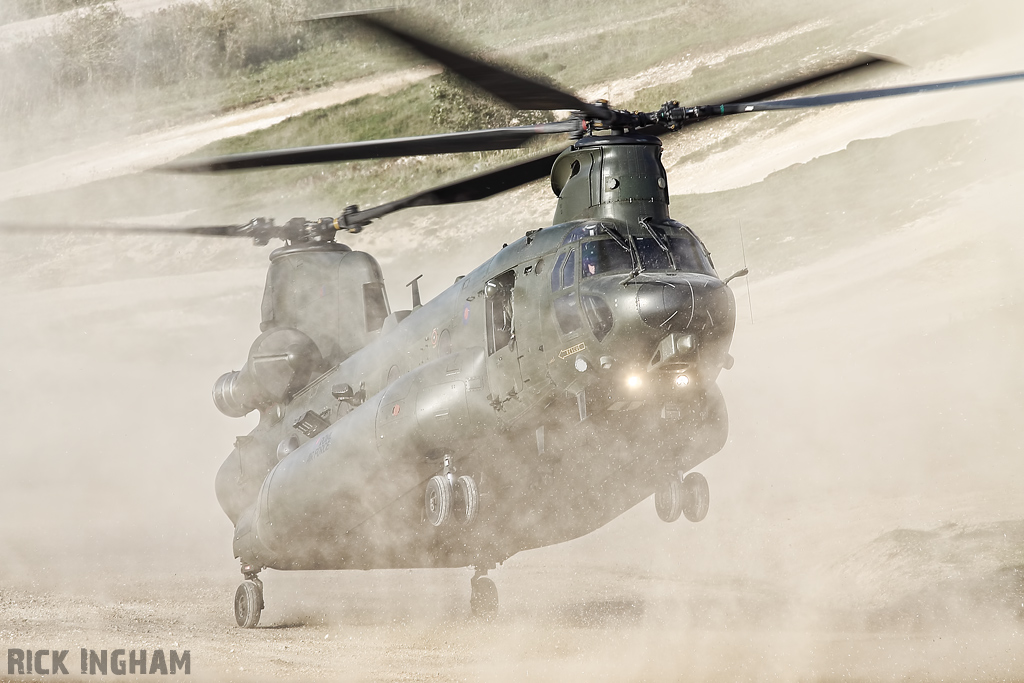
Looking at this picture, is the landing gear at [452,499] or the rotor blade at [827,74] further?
the landing gear at [452,499]

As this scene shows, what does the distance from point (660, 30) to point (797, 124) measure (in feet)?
44.2

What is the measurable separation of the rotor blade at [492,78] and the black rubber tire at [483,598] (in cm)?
615

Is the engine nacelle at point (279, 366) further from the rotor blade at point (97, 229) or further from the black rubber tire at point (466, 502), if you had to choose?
the black rubber tire at point (466, 502)

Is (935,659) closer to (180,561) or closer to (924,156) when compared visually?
(180,561)

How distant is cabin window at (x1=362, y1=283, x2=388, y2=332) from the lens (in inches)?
579

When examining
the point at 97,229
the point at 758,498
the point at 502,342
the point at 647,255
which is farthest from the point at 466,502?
the point at 758,498

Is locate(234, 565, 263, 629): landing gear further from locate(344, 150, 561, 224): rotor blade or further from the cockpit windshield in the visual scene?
the cockpit windshield

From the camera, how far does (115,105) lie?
186 ft

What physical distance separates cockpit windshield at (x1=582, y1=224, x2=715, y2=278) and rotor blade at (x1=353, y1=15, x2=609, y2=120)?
1.23 m

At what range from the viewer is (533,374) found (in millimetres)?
9336

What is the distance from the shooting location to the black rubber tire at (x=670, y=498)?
9953 mm

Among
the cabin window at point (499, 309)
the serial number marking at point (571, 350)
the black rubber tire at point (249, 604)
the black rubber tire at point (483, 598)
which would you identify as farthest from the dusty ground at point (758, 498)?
the serial number marking at point (571, 350)

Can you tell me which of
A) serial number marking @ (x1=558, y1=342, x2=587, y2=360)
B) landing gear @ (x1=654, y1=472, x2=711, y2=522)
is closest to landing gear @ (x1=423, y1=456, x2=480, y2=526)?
serial number marking @ (x1=558, y1=342, x2=587, y2=360)

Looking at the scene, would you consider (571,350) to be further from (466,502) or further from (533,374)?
(466,502)
